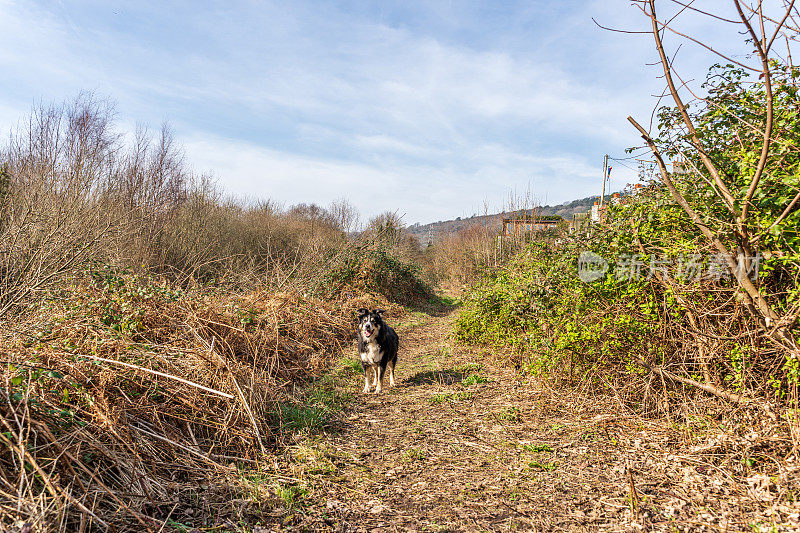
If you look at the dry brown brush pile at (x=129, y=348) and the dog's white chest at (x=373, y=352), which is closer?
the dry brown brush pile at (x=129, y=348)

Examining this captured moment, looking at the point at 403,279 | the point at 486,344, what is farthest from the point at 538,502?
the point at 403,279

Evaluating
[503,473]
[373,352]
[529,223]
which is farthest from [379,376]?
[529,223]

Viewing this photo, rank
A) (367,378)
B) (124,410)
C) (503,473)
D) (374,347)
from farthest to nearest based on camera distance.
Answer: (367,378)
(374,347)
(503,473)
(124,410)

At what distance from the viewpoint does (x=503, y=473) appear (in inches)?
152

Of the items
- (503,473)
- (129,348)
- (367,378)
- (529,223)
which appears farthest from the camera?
(529,223)

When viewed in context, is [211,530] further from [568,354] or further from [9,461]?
[568,354]

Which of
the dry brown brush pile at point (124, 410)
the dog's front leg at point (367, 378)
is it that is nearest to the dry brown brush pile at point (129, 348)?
the dry brown brush pile at point (124, 410)

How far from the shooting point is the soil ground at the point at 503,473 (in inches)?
122

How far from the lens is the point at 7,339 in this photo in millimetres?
4246

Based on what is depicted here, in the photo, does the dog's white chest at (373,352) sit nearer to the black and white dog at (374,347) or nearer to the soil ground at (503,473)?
the black and white dog at (374,347)

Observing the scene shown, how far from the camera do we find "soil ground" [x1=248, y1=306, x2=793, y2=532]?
3.11m

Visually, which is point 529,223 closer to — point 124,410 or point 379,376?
point 379,376

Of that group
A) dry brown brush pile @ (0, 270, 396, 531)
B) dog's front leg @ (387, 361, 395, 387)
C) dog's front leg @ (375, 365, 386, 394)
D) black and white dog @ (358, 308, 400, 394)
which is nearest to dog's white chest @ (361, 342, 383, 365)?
black and white dog @ (358, 308, 400, 394)

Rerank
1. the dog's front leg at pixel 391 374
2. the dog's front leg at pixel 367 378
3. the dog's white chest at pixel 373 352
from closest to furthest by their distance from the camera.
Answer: the dog's white chest at pixel 373 352 < the dog's front leg at pixel 367 378 < the dog's front leg at pixel 391 374
